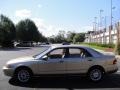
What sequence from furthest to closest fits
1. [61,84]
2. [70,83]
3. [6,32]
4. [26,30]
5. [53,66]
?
[26,30], [6,32], [70,83], [53,66], [61,84]

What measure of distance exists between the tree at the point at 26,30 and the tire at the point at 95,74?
101345 mm

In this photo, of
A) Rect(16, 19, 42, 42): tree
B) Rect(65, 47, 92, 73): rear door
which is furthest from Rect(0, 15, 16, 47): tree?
Rect(65, 47, 92, 73): rear door

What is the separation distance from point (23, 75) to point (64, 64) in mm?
1738

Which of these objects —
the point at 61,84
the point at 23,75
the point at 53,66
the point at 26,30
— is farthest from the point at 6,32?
the point at 61,84

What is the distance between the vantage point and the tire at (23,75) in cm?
1316

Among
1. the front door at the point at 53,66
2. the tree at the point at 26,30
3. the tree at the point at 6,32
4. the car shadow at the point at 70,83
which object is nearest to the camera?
the car shadow at the point at 70,83

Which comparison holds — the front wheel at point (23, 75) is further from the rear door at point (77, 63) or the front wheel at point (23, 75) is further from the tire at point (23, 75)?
the rear door at point (77, 63)

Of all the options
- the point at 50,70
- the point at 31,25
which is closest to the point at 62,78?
the point at 50,70

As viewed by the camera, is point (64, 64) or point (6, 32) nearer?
point (64, 64)

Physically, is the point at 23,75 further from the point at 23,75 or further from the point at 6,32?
the point at 6,32

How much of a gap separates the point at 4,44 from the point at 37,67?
7772 centimetres

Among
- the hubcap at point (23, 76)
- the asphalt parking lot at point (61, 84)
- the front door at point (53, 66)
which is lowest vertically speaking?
the asphalt parking lot at point (61, 84)

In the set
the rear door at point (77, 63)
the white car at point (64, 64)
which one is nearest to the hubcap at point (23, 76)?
the white car at point (64, 64)

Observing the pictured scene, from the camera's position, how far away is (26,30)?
115 m
